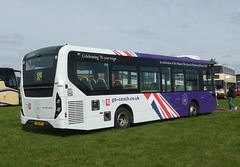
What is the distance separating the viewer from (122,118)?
10594 millimetres

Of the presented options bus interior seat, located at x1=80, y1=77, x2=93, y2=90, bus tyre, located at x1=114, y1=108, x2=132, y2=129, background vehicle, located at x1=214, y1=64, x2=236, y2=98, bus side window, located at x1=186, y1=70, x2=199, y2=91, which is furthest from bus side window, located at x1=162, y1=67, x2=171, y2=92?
background vehicle, located at x1=214, y1=64, x2=236, y2=98

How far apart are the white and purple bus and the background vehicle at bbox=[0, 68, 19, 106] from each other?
1581 cm

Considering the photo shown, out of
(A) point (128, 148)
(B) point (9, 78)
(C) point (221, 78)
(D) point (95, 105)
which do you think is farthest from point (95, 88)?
(C) point (221, 78)

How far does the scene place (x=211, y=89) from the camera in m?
15.3

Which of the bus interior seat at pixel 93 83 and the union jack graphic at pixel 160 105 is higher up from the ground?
the bus interior seat at pixel 93 83

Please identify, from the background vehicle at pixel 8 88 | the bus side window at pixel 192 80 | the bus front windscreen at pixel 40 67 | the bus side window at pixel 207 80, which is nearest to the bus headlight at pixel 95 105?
the bus front windscreen at pixel 40 67

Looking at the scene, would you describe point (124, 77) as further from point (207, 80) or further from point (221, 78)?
point (221, 78)

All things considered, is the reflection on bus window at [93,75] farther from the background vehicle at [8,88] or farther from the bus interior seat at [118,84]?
the background vehicle at [8,88]

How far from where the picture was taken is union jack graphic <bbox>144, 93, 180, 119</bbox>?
11.7m

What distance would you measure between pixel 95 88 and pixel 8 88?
17914 mm

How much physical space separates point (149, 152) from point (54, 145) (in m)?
2.64

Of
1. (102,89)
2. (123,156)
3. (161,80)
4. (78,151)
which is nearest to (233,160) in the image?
(123,156)

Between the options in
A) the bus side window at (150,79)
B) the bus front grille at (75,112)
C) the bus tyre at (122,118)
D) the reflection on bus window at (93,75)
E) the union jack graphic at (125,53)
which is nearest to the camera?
the bus front grille at (75,112)

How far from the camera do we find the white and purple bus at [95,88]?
879cm
